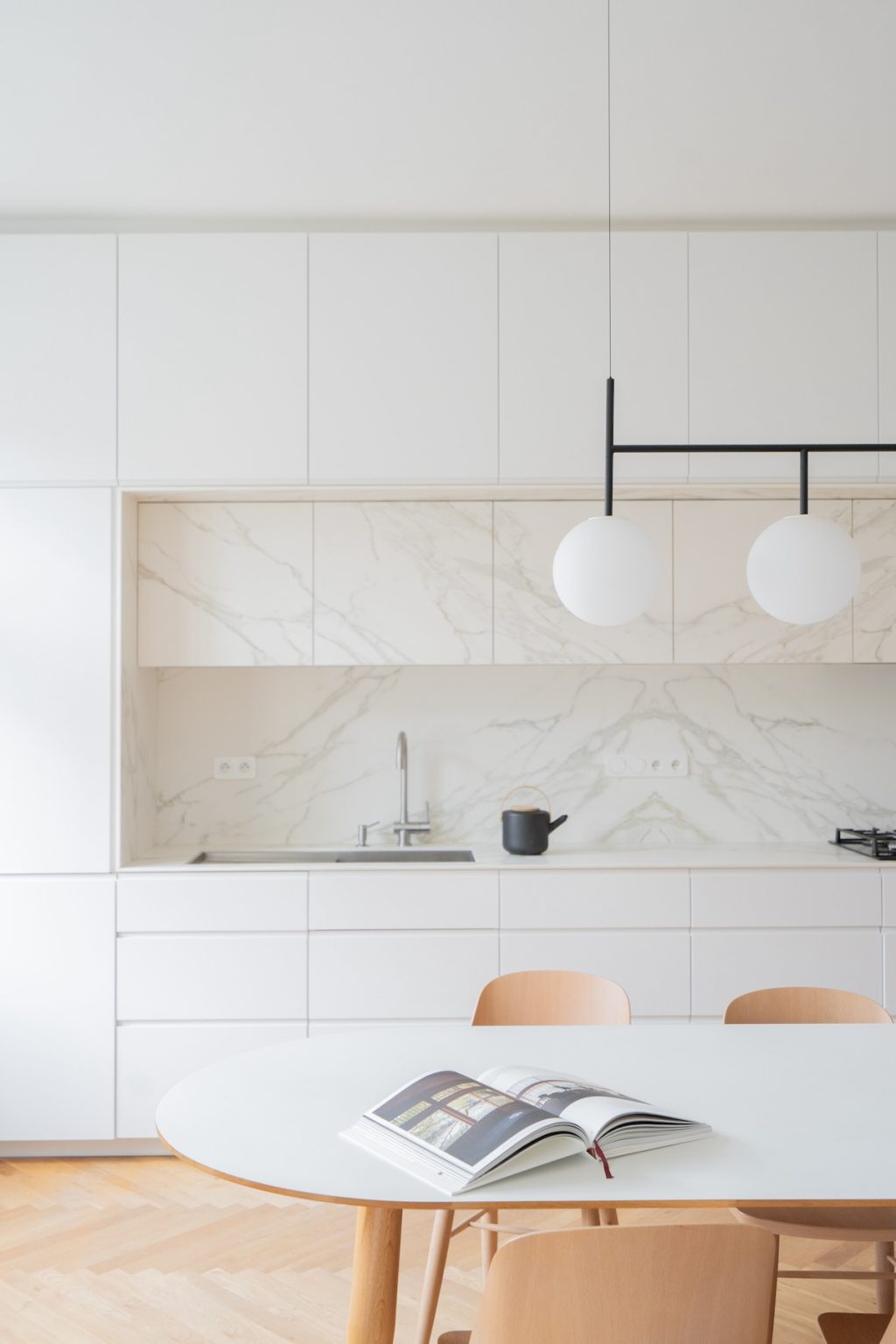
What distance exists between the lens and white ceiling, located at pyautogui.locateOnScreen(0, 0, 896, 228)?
8.38 feet

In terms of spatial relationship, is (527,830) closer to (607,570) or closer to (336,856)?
(336,856)

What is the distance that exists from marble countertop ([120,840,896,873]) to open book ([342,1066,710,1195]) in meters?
1.70

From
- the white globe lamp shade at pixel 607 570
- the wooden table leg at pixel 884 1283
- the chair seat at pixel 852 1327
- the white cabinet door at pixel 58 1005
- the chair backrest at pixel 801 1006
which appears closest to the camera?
the white globe lamp shade at pixel 607 570

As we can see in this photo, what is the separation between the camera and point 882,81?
2822 mm

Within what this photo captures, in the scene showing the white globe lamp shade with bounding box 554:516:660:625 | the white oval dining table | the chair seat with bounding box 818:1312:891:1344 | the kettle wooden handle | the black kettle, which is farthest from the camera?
the kettle wooden handle

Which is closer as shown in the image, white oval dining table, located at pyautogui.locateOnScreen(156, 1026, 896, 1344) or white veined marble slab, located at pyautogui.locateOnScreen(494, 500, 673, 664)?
white oval dining table, located at pyautogui.locateOnScreen(156, 1026, 896, 1344)

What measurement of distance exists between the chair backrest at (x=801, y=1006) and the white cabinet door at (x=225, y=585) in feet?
6.12

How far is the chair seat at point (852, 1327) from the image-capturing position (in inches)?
81.7

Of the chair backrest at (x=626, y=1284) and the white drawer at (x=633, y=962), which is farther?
the white drawer at (x=633, y=962)

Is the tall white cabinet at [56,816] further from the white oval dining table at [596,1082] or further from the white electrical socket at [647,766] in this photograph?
the white electrical socket at [647,766]

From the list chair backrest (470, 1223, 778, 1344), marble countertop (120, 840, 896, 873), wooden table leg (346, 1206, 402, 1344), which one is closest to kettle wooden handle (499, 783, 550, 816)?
marble countertop (120, 840, 896, 873)

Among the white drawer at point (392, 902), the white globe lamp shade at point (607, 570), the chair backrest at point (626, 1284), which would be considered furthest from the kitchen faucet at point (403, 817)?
the chair backrest at point (626, 1284)

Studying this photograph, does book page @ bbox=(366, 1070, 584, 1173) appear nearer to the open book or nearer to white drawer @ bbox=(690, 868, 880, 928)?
the open book

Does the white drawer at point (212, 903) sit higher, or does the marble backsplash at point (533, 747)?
the marble backsplash at point (533, 747)
